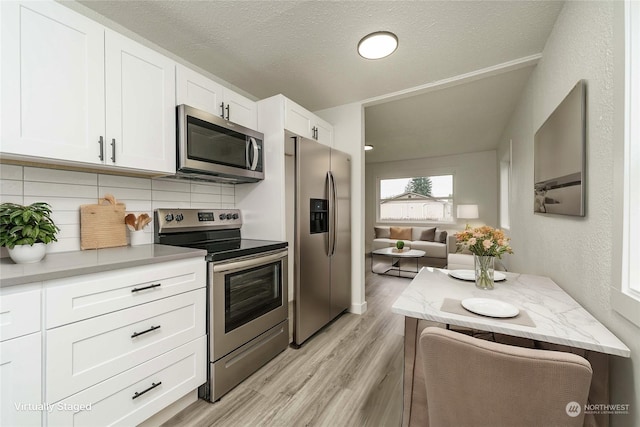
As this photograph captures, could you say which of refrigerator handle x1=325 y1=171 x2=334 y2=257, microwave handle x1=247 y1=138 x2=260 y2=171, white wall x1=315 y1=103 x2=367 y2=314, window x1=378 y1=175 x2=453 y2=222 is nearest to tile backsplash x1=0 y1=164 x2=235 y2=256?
microwave handle x1=247 y1=138 x2=260 y2=171

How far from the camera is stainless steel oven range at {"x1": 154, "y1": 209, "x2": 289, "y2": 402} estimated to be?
162 cm

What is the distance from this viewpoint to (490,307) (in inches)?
45.2

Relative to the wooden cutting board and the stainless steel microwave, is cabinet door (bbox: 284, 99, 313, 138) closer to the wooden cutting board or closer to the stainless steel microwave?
the stainless steel microwave

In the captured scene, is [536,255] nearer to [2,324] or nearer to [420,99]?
[420,99]

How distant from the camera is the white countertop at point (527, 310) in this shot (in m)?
0.88

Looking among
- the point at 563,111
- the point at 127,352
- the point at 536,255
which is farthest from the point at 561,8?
the point at 127,352

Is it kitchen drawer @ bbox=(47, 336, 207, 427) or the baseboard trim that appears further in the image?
the baseboard trim

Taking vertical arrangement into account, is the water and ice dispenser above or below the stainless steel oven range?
above

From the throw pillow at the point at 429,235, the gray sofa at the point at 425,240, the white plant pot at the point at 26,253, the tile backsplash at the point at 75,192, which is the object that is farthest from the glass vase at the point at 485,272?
the throw pillow at the point at 429,235

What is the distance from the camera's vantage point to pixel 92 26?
4.55ft

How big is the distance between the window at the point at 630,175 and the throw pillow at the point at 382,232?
561cm

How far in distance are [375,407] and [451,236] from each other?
4.80 m

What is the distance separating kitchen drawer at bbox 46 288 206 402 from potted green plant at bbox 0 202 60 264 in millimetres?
439

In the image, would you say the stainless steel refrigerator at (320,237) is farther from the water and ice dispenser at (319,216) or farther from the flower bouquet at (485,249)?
the flower bouquet at (485,249)
